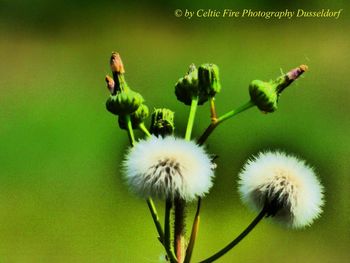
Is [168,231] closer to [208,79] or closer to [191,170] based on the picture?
[191,170]

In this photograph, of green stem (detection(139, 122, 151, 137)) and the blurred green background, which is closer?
green stem (detection(139, 122, 151, 137))

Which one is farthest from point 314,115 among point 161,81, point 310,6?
point 161,81

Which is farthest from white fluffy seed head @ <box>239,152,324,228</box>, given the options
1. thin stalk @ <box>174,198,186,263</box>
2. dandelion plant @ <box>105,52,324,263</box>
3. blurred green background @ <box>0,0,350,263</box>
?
blurred green background @ <box>0,0,350,263</box>

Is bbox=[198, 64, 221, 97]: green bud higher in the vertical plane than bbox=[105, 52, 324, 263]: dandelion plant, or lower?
higher

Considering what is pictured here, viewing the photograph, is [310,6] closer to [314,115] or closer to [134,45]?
[314,115]

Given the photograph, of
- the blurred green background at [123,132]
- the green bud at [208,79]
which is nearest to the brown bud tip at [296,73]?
the green bud at [208,79]

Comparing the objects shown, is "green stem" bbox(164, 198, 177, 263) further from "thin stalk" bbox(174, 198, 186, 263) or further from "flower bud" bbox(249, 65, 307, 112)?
"flower bud" bbox(249, 65, 307, 112)

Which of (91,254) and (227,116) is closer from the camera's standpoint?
(227,116)
